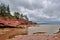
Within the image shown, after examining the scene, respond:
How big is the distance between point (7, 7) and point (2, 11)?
13.6 meters

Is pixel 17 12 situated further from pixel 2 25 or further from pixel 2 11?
pixel 2 25

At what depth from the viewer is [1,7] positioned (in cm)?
12975

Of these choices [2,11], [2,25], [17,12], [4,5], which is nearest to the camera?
[2,25]

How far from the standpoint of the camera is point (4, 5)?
5276 inches

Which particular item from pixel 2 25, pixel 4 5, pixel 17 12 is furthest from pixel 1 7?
pixel 2 25

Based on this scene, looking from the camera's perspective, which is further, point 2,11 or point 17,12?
point 17,12

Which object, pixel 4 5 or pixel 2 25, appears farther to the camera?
pixel 4 5

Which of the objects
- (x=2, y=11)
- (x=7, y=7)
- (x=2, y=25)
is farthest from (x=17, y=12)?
(x=2, y=25)

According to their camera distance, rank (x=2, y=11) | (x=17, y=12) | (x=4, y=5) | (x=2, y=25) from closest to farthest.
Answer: (x=2, y=25)
(x=2, y=11)
(x=4, y=5)
(x=17, y=12)

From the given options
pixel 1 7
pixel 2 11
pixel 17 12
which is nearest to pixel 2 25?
pixel 2 11

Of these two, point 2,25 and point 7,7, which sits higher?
point 7,7

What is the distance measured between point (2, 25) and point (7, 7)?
68.1 metres

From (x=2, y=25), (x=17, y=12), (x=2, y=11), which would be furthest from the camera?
(x=17, y=12)

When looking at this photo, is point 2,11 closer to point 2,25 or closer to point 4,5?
point 4,5
